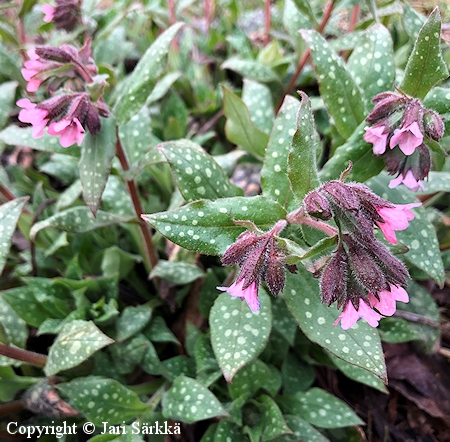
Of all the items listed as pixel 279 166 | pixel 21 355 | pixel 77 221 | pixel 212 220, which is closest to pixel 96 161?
pixel 77 221

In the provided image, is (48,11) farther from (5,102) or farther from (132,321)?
(132,321)

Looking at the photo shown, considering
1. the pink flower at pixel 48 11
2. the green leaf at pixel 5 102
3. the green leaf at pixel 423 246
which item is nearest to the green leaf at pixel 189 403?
the green leaf at pixel 423 246

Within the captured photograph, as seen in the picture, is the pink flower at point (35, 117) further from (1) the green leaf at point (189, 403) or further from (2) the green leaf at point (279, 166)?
(1) the green leaf at point (189, 403)

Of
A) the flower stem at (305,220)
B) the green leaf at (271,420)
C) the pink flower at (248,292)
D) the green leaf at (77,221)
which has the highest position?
the flower stem at (305,220)

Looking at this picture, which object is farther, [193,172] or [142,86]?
[142,86]

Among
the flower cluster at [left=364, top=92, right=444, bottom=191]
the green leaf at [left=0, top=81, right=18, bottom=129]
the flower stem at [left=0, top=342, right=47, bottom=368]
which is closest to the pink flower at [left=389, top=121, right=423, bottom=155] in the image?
the flower cluster at [left=364, top=92, right=444, bottom=191]

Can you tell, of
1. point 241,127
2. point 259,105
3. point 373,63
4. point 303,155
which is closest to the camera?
point 303,155

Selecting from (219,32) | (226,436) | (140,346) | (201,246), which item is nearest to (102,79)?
(201,246)
